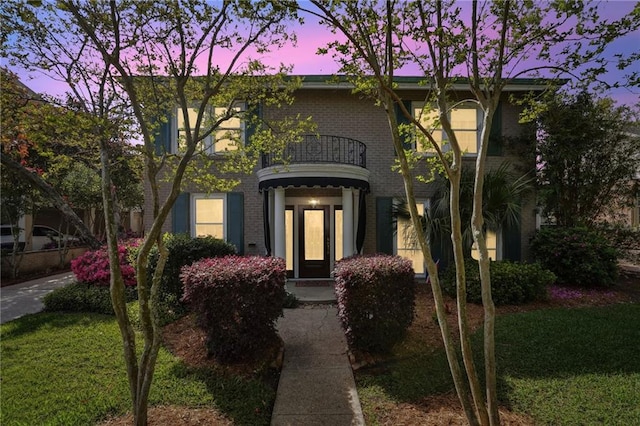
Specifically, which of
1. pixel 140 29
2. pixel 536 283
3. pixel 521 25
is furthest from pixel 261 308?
pixel 536 283

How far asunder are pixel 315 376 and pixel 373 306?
1.20 metres

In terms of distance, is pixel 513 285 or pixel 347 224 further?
pixel 347 224

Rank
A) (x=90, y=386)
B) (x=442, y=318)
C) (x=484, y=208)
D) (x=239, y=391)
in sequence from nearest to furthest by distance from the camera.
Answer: (x=442, y=318), (x=239, y=391), (x=90, y=386), (x=484, y=208)

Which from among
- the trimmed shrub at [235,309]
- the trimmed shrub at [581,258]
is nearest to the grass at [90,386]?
the trimmed shrub at [235,309]

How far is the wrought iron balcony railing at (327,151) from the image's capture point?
9234 mm

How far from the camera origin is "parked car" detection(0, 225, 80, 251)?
1195 centimetres

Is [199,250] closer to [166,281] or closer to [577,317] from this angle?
[166,281]

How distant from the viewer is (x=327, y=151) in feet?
31.3

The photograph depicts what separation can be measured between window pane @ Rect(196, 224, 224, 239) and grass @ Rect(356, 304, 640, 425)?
21.2 feet

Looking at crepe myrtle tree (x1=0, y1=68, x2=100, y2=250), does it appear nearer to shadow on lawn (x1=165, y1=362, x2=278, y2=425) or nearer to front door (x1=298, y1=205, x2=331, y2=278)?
shadow on lawn (x1=165, y1=362, x2=278, y2=425)

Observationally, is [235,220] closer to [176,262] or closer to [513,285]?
Answer: [176,262]

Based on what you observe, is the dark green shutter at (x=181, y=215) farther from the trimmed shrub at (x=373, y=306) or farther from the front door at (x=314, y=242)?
the trimmed shrub at (x=373, y=306)

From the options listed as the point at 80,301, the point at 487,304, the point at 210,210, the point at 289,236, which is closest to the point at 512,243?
the point at 289,236

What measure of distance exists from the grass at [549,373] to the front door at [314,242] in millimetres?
4870
